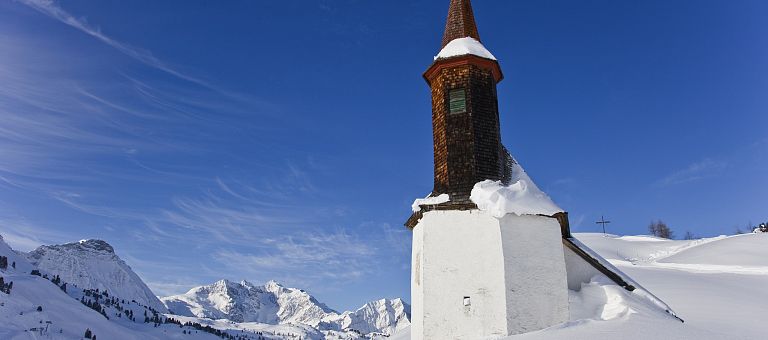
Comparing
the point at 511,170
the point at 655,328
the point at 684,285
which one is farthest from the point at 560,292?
the point at 684,285

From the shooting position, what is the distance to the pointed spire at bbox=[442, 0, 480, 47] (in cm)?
2135

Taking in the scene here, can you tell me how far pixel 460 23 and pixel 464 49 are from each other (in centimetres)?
206

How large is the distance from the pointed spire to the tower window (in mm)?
2808

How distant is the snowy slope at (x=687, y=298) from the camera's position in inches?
583

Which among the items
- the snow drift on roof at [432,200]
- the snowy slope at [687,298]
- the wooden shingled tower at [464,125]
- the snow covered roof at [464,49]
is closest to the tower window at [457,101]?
the wooden shingled tower at [464,125]

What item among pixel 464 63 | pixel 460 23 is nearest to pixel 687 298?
pixel 464 63

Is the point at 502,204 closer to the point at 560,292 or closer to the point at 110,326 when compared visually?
the point at 560,292

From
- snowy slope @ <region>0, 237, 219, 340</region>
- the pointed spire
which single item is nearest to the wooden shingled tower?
the pointed spire

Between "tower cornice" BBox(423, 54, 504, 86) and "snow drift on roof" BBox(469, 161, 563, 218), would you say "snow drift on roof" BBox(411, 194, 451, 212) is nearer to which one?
"snow drift on roof" BBox(469, 161, 563, 218)

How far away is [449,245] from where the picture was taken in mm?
17406

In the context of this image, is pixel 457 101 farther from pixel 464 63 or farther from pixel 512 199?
pixel 512 199

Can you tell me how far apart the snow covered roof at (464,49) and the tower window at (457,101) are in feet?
4.58

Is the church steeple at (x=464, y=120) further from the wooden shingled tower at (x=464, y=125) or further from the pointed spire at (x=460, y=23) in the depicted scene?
the pointed spire at (x=460, y=23)

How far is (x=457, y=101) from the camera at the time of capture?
1945 centimetres
